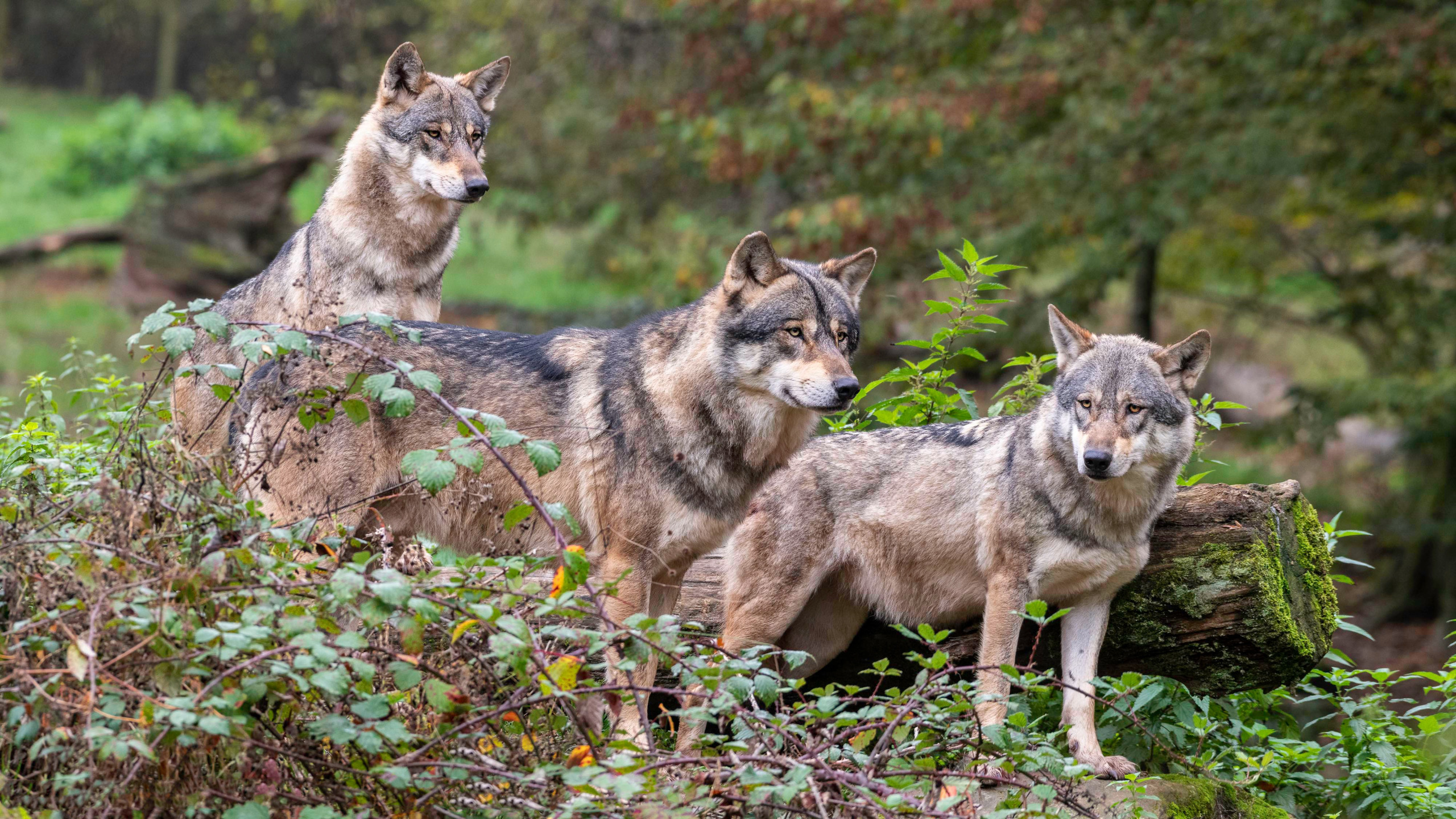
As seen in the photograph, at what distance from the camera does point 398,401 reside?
11.5 feet

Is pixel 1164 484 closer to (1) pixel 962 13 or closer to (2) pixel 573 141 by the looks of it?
(1) pixel 962 13

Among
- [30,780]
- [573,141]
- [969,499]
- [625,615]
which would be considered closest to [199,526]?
[30,780]

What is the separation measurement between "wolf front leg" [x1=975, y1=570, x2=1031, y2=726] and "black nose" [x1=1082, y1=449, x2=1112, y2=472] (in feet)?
1.94

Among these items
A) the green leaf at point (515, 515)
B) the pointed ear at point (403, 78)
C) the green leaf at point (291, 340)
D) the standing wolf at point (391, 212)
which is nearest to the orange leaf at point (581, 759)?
the green leaf at point (515, 515)

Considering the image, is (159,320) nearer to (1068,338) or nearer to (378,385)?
(378,385)

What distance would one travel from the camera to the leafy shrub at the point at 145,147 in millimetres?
25578

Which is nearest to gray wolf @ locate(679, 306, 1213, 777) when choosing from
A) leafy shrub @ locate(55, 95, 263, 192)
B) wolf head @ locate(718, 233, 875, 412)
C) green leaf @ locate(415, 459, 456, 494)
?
wolf head @ locate(718, 233, 875, 412)

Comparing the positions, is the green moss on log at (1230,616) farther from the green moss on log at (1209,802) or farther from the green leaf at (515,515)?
the green leaf at (515,515)

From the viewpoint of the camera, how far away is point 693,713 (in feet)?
10.9

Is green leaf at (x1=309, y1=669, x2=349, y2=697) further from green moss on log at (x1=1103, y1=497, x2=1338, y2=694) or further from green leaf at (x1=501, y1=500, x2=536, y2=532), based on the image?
green moss on log at (x1=1103, y1=497, x2=1338, y2=694)

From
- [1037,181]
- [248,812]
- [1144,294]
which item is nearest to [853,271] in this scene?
[248,812]

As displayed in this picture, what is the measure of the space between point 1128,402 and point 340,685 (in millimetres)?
3404

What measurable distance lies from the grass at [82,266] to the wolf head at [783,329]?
29.5 ft

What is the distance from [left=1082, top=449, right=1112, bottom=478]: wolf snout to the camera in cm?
494
